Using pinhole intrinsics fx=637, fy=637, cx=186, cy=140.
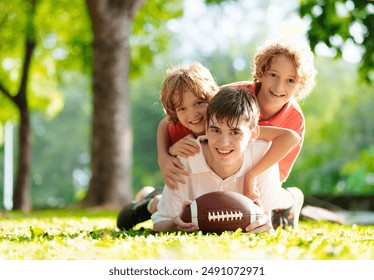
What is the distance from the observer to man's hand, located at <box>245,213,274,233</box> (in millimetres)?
4797

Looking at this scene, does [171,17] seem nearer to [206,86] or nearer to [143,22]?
[143,22]

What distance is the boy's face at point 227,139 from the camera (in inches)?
189

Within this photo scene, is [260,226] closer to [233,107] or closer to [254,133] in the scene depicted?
[254,133]

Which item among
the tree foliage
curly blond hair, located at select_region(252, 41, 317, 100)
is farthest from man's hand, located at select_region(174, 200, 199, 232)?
the tree foliage

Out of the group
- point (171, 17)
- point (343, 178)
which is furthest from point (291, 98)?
point (343, 178)

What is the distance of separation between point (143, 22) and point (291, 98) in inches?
604

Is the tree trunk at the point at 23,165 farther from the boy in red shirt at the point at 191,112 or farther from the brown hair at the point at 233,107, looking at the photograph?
the brown hair at the point at 233,107

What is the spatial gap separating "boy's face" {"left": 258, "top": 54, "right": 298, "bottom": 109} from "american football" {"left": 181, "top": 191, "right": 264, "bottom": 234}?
3.54ft

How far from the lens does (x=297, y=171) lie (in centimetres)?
4253

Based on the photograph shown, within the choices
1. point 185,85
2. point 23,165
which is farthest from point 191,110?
point 23,165

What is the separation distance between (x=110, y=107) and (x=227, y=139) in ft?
27.4

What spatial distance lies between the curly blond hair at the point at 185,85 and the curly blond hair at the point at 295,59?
525 millimetres

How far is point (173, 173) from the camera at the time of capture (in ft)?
17.1

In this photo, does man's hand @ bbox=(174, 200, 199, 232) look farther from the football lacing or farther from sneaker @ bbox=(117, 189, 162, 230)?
sneaker @ bbox=(117, 189, 162, 230)
